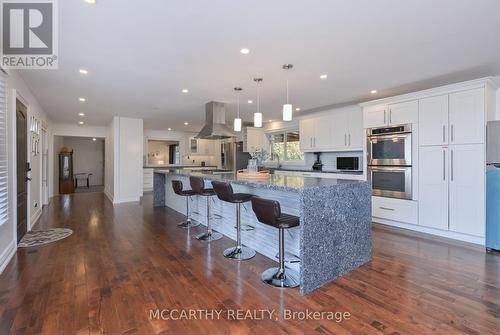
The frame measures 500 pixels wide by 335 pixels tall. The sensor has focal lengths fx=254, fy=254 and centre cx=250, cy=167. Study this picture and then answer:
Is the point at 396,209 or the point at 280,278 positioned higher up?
the point at 396,209

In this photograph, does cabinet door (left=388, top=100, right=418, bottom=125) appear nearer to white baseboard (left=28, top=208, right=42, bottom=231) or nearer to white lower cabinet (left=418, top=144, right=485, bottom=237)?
white lower cabinet (left=418, top=144, right=485, bottom=237)

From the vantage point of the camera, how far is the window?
24.3ft

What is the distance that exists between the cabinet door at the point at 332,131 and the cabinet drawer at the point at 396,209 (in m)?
1.52

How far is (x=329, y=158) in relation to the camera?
21.2 ft

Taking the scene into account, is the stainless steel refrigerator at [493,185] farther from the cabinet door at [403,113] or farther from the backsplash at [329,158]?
the backsplash at [329,158]

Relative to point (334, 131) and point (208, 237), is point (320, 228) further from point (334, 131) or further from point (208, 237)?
point (334, 131)

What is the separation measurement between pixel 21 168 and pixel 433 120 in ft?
20.9

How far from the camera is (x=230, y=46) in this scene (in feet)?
9.07

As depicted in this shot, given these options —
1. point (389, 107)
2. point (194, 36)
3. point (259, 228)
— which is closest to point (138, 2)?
point (194, 36)

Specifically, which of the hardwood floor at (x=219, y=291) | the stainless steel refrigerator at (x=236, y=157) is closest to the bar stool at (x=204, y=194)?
the hardwood floor at (x=219, y=291)

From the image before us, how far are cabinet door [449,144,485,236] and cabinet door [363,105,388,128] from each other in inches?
46.9

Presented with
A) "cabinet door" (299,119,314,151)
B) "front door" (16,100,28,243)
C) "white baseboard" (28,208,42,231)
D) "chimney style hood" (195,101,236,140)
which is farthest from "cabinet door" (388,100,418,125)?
"white baseboard" (28,208,42,231)

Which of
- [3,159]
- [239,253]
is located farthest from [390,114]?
[3,159]

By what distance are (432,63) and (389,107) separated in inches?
51.9
